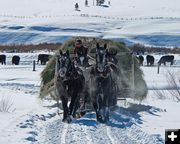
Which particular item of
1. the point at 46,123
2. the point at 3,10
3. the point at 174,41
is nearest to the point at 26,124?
the point at 46,123

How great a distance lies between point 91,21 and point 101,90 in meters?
84.2

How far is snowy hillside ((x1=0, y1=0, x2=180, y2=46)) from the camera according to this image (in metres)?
81.6

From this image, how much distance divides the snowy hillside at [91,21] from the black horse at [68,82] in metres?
61.0

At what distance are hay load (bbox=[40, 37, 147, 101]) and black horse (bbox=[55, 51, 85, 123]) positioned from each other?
2497 mm

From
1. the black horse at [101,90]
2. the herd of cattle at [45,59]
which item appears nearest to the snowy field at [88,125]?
the black horse at [101,90]

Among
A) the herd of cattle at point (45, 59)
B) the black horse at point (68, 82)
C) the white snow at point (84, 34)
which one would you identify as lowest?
the herd of cattle at point (45, 59)

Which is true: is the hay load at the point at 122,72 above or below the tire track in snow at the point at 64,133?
above

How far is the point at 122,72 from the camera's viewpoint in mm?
15648

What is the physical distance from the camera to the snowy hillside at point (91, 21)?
81594mm

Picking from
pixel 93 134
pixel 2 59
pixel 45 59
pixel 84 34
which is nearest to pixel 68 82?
pixel 93 134

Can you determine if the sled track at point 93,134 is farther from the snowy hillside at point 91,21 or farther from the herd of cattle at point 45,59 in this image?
the snowy hillside at point 91,21

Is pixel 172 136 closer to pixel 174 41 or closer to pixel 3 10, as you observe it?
pixel 174 41

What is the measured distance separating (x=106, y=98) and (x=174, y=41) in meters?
68.5

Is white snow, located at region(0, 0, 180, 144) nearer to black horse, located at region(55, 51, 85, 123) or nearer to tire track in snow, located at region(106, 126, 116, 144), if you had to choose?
tire track in snow, located at region(106, 126, 116, 144)
